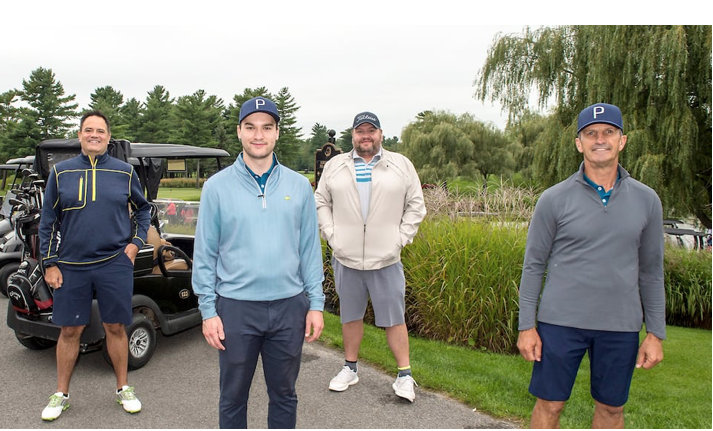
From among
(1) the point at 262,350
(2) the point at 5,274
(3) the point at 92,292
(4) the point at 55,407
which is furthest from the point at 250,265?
(2) the point at 5,274

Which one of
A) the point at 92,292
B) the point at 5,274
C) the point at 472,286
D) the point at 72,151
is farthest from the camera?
the point at 5,274

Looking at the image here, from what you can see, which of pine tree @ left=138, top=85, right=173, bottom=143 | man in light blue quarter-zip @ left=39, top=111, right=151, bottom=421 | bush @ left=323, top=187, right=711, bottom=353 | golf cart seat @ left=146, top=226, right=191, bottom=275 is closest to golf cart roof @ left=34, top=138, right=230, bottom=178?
golf cart seat @ left=146, top=226, right=191, bottom=275

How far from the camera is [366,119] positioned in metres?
3.83

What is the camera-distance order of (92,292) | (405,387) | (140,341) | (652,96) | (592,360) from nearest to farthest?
(592,360)
(92,292)
(405,387)
(140,341)
(652,96)

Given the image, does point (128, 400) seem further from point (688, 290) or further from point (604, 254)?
point (688, 290)

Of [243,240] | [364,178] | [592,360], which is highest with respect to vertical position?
[364,178]

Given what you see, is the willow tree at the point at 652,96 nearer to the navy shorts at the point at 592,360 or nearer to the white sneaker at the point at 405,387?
the white sneaker at the point at 405,387

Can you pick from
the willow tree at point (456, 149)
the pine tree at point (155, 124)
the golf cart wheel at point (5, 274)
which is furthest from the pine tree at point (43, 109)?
the golf cart wheel at point (5, 274)

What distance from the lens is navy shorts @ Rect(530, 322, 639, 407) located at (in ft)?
8.01

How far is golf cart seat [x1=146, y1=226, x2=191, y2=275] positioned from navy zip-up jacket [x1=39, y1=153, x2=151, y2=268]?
1193 millimetres

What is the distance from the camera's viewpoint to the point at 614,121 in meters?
2.43

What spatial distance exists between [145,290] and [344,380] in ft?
6.69

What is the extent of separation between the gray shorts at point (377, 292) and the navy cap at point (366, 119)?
3.38ft

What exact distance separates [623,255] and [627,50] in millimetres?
11080
